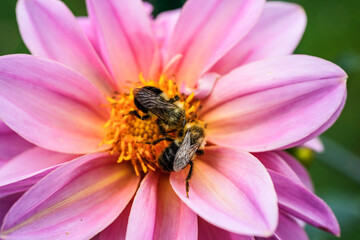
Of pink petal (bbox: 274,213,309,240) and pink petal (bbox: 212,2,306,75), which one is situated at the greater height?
pink petal (bbox: 212,2,306,75)

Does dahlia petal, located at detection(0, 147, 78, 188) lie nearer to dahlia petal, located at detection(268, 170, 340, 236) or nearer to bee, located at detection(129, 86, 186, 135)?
bee, located at detection(129, 86, 186, 135)

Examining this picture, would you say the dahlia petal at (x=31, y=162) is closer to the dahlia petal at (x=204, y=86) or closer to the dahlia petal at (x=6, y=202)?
the dahlia petal at (x=6, y=202)

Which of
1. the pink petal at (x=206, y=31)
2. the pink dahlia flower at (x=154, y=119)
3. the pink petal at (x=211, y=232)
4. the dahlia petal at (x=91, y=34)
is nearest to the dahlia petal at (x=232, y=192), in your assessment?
the pink dahlia flower at (x=154, y=119)

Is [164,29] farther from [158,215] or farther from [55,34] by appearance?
[158,215]

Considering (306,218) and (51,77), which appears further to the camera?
(51,77)

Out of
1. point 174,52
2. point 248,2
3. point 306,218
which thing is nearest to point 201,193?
point 306,218

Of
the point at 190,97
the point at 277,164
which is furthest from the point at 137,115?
the point at 277,164

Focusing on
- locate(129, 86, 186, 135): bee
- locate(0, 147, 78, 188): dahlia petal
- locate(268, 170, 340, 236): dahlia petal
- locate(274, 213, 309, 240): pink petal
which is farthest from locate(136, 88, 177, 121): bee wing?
locate(274, 213, 309, 240): pink petal

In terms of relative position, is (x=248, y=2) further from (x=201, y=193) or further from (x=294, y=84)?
(x=201, y=193)
